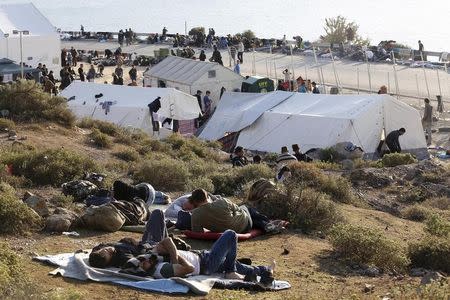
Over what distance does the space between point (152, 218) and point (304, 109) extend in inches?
534

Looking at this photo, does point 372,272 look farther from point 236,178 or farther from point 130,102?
point 130,102

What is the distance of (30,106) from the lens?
1819 centimetres

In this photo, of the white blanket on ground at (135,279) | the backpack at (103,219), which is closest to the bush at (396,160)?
the backpack at (103,219)

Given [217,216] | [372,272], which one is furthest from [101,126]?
[372,272]

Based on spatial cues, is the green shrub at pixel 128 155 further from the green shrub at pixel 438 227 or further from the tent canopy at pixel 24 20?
the tent canopy at pixel 24 20

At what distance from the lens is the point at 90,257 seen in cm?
743

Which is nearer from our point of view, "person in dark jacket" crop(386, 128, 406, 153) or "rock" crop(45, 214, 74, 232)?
"rock" crop(45, 214, 74, 232)

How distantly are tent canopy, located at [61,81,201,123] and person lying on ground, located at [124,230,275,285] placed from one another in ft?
47.9

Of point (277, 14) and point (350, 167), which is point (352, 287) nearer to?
point (350, 167)

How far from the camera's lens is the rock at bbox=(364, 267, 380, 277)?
8.46m

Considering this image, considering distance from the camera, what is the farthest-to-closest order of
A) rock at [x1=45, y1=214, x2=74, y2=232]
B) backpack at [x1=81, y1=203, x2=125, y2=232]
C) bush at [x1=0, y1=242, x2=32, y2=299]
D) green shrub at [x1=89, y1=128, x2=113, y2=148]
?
green shrub at [x1=89, y1=128, x2=113, y2=148] → backpack at [x1=81, y1=203, x2=125, y2=232] → rock at [x1=45, y1=214, x2=74, y2=232] → bush at [x1=0, y1=242, x2=32, y2=299]

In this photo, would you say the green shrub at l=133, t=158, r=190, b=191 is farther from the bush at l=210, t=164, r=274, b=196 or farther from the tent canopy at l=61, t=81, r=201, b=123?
the tent canopy at l=61, t=81, r=201, b=123

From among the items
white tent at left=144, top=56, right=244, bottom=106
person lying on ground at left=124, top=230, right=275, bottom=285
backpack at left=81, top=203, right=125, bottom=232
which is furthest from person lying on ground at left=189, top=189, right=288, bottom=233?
white tent at left=144, top=56, right=244, bottom=106

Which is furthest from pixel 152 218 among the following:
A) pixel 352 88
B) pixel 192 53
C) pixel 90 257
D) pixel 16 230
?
pixel 192 53
